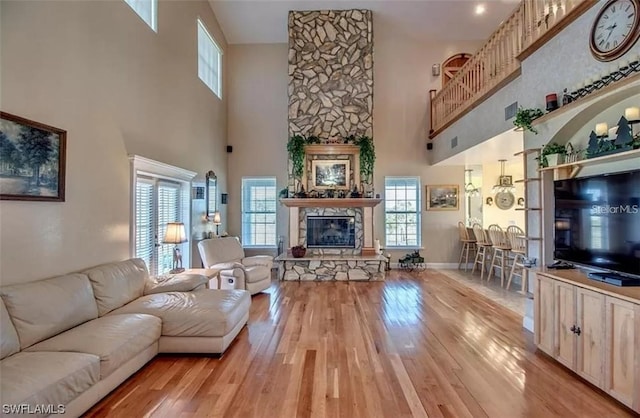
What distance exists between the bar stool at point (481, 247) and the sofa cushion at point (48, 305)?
21.6ft

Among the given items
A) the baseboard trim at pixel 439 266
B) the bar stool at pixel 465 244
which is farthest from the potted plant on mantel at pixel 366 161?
the bar stool at pixel 465 244

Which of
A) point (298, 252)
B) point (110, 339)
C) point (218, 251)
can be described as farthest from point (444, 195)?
point (110, 339)

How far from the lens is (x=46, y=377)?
1.87m

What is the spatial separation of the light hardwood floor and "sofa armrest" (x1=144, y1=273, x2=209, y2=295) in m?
0.82

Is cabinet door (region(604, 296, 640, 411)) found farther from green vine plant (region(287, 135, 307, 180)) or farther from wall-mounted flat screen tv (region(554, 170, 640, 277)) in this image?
green vine plant (region(287, 135, 307, 180))

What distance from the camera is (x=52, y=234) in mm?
2822

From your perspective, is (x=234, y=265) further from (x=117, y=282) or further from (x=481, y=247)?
(x=481, y=247)

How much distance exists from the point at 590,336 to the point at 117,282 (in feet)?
13.9

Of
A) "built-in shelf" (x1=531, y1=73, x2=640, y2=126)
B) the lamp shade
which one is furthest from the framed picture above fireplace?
"built-in shelf" (x1=531, y1=73, x2=640, y2=126)

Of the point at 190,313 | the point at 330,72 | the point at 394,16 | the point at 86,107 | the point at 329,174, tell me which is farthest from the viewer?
the point at 394,16

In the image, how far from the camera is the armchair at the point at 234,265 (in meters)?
5.07

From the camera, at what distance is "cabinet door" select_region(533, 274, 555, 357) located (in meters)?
2.99

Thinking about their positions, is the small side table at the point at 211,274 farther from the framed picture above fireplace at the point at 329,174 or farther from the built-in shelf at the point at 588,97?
the built-in shelf at the point at 588,97

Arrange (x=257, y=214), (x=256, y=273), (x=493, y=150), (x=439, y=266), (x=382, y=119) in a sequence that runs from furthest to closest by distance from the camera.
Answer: (x=257, y=214)
(x=382, y=119)
(x=439, y=266)
(x=493, y=150)
(x=256, y=273)
